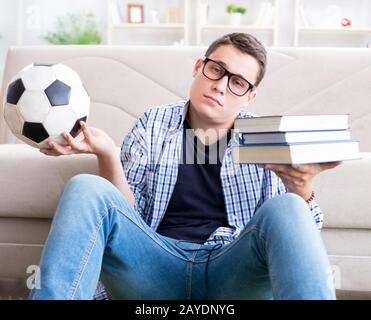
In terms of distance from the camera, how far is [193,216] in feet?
4.01

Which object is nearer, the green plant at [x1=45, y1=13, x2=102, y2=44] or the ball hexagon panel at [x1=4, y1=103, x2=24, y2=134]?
the ball hexagon panel at [x1=4, y1=103, x2=24, y2=134]

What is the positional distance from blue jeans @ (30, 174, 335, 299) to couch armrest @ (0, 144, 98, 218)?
53 centimetres

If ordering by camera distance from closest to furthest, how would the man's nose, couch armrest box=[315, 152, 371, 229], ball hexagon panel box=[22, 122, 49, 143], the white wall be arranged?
ball hexagon panel box=[22, 122, 49, 143]
the man's nose
couch armrest box=[315, 152, 371, 229]
the white wall

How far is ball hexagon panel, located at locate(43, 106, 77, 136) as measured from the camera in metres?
1.12

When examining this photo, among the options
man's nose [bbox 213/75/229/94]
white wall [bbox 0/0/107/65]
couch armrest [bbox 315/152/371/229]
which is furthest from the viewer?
white wall [bbox 0/0/107/65]

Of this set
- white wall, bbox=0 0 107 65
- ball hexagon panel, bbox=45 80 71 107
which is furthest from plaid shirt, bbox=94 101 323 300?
white wall, bbox=0 0 107 65

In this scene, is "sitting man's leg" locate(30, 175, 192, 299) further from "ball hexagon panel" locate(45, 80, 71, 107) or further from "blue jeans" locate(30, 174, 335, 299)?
"ball hexagon panel" locate(45, 80, 71, 107)

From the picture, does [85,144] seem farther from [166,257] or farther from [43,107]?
[166,257]

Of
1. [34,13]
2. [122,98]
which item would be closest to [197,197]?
[122,98]

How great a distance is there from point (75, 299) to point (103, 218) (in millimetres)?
153

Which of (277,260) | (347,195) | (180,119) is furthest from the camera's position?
(347,195)

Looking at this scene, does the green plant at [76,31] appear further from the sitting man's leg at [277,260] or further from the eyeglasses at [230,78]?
the sitting man's leg at [277,260]

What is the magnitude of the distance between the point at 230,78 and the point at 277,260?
517 mm
